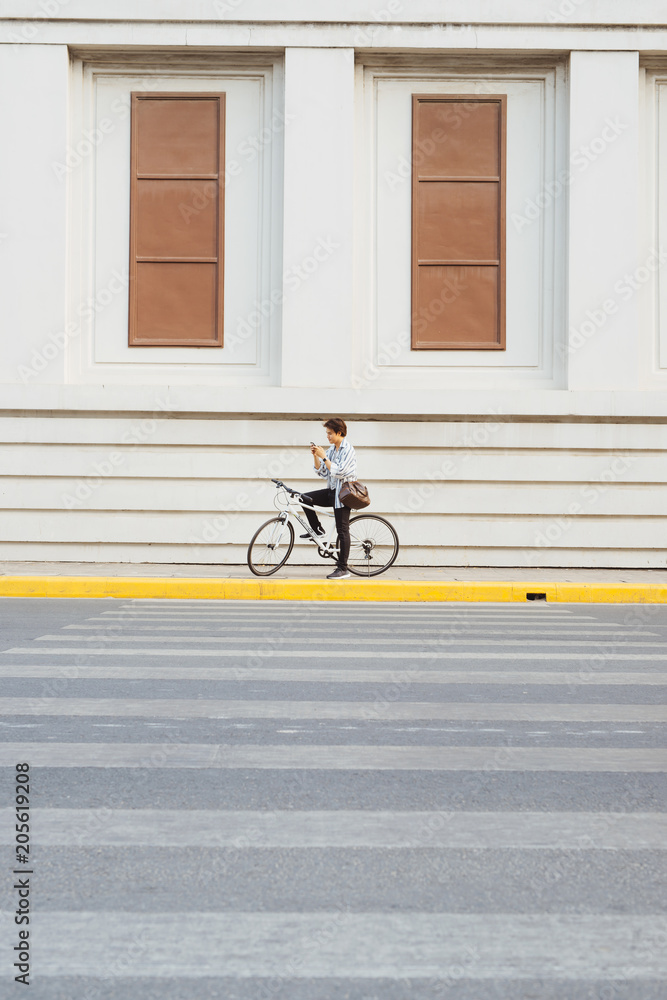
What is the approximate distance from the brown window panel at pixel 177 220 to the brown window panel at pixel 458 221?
9.37 feet

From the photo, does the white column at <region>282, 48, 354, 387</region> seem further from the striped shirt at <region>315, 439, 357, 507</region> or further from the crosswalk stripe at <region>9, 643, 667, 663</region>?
the crosswalk stripe at <region>9, 643, 667, 663</region>

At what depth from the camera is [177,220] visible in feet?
56.0

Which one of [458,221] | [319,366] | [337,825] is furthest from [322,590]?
[337,825]

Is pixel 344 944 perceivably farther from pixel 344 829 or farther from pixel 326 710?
pixel 326 710

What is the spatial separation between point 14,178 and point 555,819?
47.7 feet

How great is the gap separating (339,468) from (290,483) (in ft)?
8.70

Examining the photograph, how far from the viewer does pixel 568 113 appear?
55.4 ft

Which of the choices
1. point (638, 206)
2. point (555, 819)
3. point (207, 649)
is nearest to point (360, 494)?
point (207, 649)

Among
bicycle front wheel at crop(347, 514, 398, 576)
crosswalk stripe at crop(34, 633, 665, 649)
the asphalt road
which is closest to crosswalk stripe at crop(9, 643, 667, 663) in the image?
the asphalt road

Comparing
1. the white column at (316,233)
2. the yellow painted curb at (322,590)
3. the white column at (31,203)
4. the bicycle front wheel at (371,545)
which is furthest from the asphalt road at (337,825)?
the white column at (31,203)

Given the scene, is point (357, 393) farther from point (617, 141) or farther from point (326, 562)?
point (617, 141)

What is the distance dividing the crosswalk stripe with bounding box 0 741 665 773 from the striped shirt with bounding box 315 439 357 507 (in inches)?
336

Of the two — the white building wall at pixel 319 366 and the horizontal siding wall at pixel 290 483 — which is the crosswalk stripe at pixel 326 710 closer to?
the white building wall at pixel 319 366

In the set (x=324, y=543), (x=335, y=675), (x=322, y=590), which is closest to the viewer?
(x=335, y=675)
